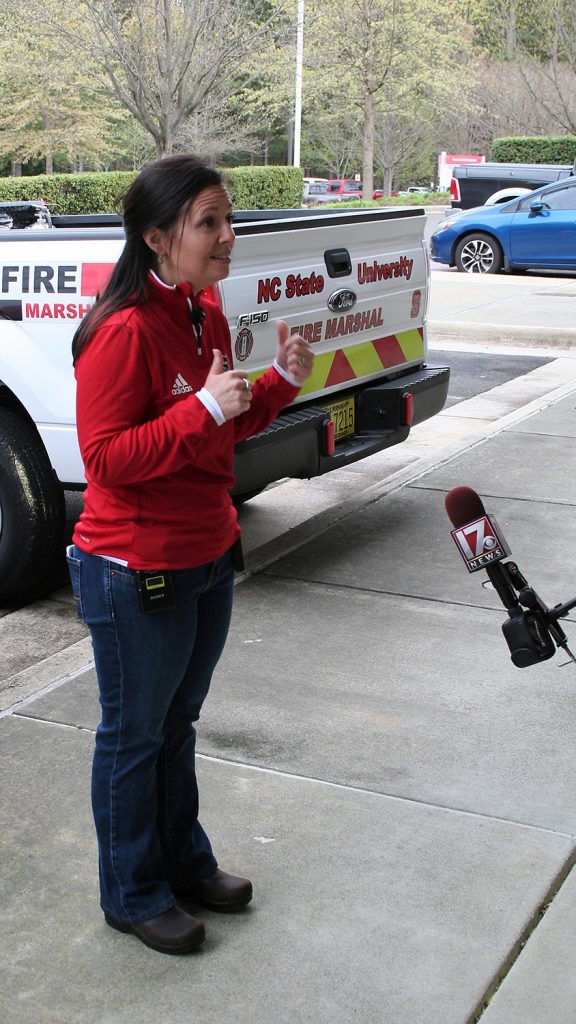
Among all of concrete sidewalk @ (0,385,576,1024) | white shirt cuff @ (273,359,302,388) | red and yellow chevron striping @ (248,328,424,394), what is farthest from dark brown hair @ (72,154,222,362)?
red and yellow chevron striping @ (248,328,424,394)

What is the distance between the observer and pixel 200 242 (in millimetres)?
2588

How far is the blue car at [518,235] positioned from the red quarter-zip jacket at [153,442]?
51.8 ft

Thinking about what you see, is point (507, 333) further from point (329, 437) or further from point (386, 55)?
point (386, 55)

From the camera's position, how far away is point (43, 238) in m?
5.10

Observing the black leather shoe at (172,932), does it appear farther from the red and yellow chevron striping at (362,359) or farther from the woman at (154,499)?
the red and yellow chevron striping at (362,359)

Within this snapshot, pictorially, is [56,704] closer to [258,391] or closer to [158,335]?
[258,391]

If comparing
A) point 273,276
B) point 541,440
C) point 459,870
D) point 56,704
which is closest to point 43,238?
point 273,276

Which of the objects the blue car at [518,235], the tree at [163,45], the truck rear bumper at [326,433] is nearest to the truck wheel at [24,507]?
the truck rear bumper at [326,433]

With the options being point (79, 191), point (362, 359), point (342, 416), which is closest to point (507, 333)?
point (362, 359)

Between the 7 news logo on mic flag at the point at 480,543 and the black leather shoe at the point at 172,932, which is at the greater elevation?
the 7 news logo on mic flag at the point at 480,543

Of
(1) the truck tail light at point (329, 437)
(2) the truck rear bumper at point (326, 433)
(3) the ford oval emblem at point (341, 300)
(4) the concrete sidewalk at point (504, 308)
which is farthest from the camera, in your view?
(4) the concrete sidewalk at point (504, 308)

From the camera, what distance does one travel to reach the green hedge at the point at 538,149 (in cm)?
3566

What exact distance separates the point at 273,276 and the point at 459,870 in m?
2.79

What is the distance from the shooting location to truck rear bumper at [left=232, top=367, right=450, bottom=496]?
5.13m
